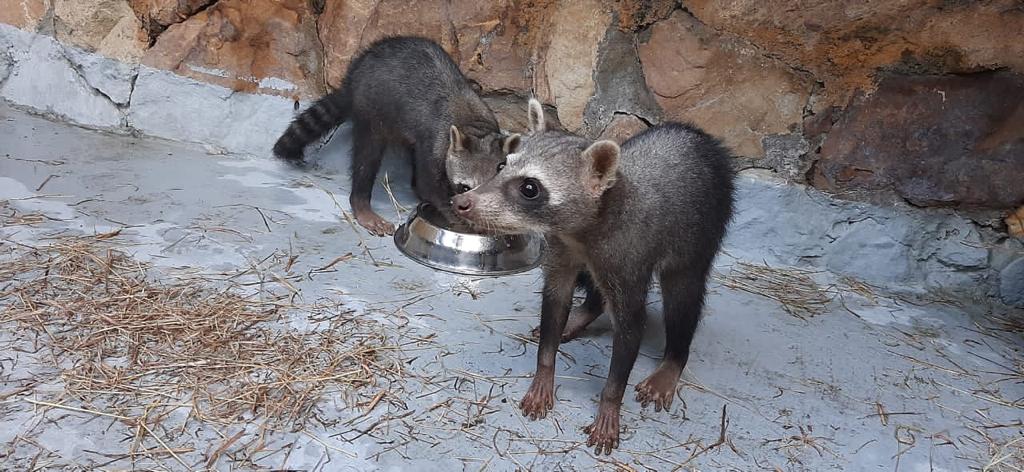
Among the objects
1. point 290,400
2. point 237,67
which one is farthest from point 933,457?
point 237,67

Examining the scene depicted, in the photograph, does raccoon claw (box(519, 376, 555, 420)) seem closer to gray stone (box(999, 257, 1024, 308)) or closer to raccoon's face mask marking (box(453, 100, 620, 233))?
raccoon's face mask marking (box(453, 100, 620, 233))

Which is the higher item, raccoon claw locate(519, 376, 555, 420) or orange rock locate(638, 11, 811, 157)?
Answer: orange rock locate(638, 11, 811, 157)

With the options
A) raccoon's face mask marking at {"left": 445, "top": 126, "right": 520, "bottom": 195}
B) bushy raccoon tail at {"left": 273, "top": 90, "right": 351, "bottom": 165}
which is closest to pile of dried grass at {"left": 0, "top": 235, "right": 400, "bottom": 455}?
raccoon's face mask marking at {"left": 445, "top": 126, "right": 520, "bottom": 195}

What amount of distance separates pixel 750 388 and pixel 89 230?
3.22 meters

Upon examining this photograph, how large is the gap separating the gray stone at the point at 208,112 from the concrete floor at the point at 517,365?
45 cm

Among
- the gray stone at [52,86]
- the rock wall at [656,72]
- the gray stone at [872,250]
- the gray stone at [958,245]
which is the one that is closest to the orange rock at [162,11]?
the rock wall at [656,72]

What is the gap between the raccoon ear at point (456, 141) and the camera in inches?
181

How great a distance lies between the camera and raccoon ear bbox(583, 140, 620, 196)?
2822 millimetres

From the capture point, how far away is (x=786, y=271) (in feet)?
15.0

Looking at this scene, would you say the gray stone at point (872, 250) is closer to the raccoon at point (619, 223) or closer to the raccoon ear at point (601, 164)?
the raccoon at point (619, 223)

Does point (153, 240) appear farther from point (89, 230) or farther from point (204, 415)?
point (204, 415)

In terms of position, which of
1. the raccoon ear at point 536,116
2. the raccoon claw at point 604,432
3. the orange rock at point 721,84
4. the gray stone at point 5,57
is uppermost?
the orange rock at point 721,84

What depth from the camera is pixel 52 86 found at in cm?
584

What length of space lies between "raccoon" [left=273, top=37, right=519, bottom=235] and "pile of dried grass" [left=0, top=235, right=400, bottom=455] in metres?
1.30
